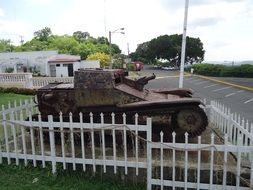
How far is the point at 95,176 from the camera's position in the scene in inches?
225

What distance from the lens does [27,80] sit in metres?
23.0

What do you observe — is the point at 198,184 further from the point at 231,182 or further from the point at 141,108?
the point at 141,108

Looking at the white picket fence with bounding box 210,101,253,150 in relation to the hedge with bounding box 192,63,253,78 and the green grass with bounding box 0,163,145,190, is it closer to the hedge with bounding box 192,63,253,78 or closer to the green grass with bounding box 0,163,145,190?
the green grass with bounding box 0,163,145,190

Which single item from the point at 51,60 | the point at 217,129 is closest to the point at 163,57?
the point at 51,60

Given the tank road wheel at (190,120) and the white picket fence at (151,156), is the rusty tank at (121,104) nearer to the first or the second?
the tank road wheel at (190,120)

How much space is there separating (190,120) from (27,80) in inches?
743

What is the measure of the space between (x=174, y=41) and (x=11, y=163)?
246 ft

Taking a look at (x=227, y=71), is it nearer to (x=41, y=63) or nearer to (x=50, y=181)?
(x=41, y=63)

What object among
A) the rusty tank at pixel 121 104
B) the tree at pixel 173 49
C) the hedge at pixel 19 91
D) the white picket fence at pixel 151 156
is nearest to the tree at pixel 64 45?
the tree at pixel 173 49

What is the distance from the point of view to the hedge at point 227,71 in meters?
35.9

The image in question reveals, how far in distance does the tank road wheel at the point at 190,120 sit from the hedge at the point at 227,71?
3158cm

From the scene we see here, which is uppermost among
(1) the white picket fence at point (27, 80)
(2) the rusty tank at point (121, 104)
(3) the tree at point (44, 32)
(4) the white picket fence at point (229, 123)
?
(3) the tree at point (44, 32)

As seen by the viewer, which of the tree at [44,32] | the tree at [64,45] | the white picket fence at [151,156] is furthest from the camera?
the tree at [44,32]

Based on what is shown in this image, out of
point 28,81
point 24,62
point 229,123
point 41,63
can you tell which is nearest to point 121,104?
point 229,123
